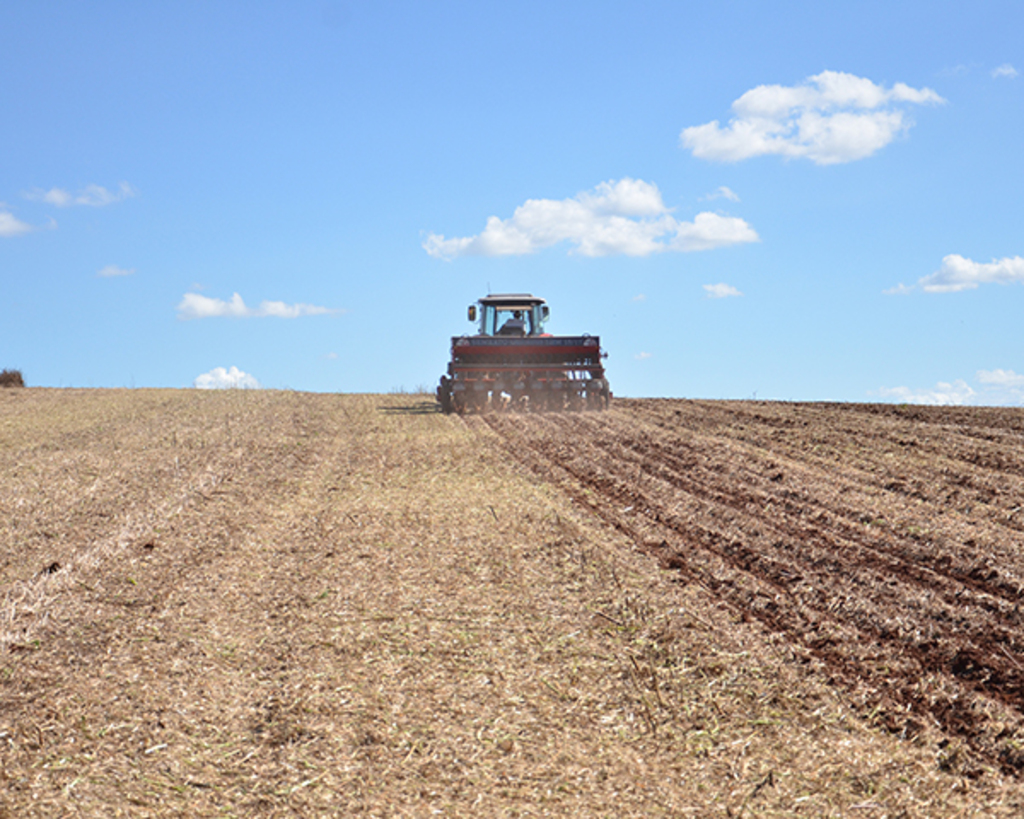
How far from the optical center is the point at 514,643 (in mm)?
5707

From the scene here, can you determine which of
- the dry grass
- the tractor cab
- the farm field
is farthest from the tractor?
the dry grass

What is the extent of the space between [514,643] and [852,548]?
4109 millimetres

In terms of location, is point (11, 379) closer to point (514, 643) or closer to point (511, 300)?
point (511, 300)

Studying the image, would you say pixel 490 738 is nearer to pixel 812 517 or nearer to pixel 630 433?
pixel 812 517

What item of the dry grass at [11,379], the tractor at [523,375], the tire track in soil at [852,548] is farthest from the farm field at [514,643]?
the dry grass at [11,379]

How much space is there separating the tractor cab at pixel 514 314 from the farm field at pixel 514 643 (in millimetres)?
11931

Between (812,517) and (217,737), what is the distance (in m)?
6.94

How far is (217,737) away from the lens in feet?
15.1

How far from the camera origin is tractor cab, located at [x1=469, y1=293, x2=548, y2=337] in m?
23.9

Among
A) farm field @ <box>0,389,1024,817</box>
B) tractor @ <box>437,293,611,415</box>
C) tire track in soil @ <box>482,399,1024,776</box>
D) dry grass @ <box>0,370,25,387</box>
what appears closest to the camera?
farm field @ <box>0,389,1024,817</box>

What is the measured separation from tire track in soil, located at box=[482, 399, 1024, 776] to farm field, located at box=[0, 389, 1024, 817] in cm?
4

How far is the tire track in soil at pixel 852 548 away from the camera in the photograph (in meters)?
5.22

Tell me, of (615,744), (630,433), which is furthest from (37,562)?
(630,433)

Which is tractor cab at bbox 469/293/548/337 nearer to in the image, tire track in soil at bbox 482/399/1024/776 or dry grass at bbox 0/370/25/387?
tire track in soil at bbox 482/399/1024/776
